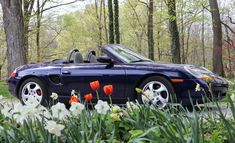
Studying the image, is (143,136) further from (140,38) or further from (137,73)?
(140,38)

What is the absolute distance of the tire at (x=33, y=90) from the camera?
23.0 feet

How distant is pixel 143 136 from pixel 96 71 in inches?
187

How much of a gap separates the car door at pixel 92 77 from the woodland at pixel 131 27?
327 inches

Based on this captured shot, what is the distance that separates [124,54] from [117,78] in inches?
24.6

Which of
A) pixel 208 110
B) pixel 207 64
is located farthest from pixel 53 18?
pixel 208 110

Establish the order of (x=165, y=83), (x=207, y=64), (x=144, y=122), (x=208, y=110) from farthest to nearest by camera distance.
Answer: (x=207, y=64) → (x=165, y=83) → (x=208, y=110) → (x=144, y=122)

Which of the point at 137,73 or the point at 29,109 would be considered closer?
the point at 29,109

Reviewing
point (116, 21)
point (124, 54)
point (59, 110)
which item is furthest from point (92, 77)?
point (116, 21)

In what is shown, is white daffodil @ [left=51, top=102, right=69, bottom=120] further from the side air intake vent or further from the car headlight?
the side air intake vent

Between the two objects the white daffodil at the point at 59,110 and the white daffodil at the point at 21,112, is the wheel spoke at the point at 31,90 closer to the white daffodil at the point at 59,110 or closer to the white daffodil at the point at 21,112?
the white daffodil at the point at 21,112

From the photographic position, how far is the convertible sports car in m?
6.09

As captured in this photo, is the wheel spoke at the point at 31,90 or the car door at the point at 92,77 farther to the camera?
the wheel spoke at the point at 31,90

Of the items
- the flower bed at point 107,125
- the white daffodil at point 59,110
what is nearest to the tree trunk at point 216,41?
the flower bed at point 107,125

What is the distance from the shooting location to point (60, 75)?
22.7 ft
